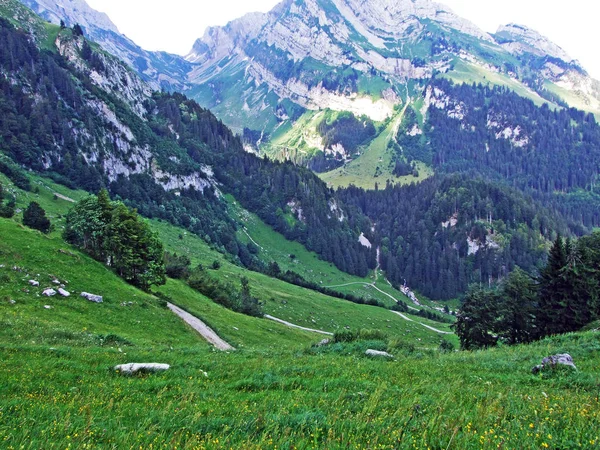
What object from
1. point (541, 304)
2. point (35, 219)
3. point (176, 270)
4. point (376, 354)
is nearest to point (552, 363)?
point (376, 354)

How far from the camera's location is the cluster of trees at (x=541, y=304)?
1784 inches

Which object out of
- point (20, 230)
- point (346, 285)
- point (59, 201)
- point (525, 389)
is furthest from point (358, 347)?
point (346, 285)

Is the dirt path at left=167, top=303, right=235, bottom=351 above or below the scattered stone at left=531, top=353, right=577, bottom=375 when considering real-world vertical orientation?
below

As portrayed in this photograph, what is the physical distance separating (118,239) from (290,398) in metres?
43.0

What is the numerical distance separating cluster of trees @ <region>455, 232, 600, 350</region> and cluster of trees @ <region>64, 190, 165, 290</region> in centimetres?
4508

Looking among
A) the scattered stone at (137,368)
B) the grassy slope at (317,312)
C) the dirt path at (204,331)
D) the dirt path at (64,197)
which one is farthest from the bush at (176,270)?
the dirt path at (64,197)

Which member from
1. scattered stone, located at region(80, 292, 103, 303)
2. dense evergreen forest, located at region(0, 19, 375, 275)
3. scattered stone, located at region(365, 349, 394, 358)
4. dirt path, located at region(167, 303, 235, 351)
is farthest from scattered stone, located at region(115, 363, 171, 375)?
dense evergreen forest, located at region(0, 19, 375, 275)

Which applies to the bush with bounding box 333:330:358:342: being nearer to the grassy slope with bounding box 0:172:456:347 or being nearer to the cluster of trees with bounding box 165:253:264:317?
the grassy slope with bounding box 0:172:456:347

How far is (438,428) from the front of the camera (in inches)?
352

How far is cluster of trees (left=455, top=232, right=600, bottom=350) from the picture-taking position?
45312 mm

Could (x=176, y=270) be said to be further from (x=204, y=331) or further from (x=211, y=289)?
(x=204, y=331)

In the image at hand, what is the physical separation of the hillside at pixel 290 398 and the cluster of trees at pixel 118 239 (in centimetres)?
2284

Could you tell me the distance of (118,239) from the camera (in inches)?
1879

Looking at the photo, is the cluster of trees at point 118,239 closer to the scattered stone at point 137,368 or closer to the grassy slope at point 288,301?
the grassy slope at point 288,301
